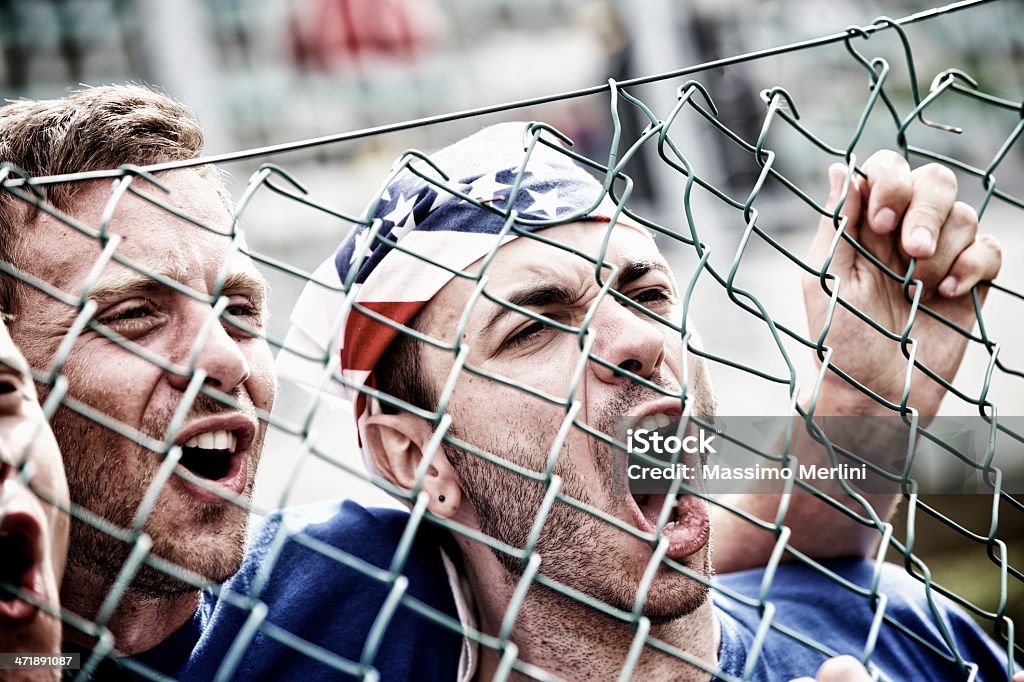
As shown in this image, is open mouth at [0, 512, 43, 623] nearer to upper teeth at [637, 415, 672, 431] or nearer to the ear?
the ear

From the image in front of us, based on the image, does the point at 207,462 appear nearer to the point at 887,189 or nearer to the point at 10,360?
the point at 10,360

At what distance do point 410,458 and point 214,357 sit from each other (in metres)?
0.55

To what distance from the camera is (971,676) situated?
1.51 meters

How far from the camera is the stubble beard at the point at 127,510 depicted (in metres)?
1.75

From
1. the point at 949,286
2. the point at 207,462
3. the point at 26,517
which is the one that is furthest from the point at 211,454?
the point at 949,286

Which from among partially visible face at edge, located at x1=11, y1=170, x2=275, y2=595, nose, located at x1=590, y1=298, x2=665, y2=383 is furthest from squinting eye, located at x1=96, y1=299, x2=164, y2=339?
nose, located at x1=590, y1=298, x2=665, y2=383

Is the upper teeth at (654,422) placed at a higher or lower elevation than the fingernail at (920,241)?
lower

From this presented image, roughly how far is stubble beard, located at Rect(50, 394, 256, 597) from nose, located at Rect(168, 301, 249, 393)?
0.09m

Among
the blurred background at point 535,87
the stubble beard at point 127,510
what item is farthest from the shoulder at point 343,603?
the blurred background at point 535,87

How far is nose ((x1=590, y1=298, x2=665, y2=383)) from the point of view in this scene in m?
1.83

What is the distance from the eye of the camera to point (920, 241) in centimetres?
185

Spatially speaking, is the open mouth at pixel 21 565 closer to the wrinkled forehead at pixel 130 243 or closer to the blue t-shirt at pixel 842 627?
the wrinkled forehead at pixel 130 243

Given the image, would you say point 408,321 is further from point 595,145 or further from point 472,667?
point 595,145

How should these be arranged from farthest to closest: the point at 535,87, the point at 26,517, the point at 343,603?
1. the point at 535,87
2. the point at 343,603
3. the point at 26,517
